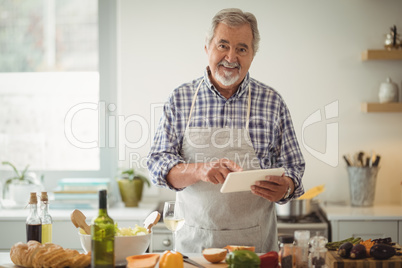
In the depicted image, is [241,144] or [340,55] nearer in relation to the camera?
[241,144]

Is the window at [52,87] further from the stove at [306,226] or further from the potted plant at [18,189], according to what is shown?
the stove at [306,226]

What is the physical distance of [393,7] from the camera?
3904mm

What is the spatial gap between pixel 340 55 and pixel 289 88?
1.45 ft

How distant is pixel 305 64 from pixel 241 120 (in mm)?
1501

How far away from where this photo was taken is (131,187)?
3773mm

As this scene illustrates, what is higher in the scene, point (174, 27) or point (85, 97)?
point (174, 27)

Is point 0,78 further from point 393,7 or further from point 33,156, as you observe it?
point 393,7

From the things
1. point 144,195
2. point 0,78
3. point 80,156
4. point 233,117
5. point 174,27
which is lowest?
point 144,195

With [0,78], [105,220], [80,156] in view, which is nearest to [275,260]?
[105,220]

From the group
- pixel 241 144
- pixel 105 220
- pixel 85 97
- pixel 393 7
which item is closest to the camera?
pixel 105 220

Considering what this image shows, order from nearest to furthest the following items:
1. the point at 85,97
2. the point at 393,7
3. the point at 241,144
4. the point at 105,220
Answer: the point at 105,220 < the point at 241,144 < the point at 393,7 < the point at 85,97

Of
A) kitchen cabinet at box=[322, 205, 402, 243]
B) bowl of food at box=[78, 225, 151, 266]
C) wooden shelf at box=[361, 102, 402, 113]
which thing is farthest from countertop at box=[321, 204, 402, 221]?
bowl of food at box=[78, 225, 151, 266]

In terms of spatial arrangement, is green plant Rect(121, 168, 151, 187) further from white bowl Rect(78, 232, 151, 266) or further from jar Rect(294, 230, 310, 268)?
jar Rect(294, 230, 310, 268)

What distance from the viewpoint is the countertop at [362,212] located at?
3.44 metres
